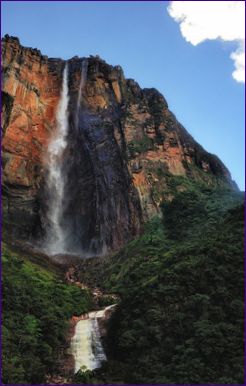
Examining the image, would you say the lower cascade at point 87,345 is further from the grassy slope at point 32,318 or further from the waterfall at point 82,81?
the waterfall at point 82,81

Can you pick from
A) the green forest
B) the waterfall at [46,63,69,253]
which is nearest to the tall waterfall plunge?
the waterfall at [46,63,69,253]

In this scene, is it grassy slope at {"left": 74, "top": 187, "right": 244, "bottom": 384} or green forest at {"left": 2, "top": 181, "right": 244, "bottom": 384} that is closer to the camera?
grassy slope at {"left": 74, "top": 187, "right": 244, "bottom": 384}

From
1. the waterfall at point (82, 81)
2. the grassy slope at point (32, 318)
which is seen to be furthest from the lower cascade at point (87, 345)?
the waterfall at point (82, 81)

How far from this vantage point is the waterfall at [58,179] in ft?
149

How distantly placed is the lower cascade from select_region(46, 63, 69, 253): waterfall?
19632mm

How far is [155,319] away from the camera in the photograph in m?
20.4

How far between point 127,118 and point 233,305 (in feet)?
106

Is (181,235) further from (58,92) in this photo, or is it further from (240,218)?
(58,92)

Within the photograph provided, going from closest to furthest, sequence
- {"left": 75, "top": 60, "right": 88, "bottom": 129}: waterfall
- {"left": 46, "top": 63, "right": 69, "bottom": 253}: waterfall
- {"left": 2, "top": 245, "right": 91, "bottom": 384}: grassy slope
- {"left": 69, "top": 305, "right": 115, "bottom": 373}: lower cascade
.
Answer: {"left": 2, "top": 245, "right": 91, "bottom": 384}: grassy slope < {"left": 69, "top": 305, "right": 115, "bottom": 373}: lower cascade < {"left": 46, "top": 63, "right": 69, "bottom": 253}: waterfall < {"left": 75, "top": 60, "right": 88, "bottom": 129}: waterfall

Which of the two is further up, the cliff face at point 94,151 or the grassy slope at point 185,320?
the cliff face at point 94,151

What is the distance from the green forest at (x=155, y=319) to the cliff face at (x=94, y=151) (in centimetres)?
1337

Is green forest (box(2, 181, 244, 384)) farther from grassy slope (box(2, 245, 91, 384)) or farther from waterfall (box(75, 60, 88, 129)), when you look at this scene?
waterfall (box(75, 60, 88, 129))

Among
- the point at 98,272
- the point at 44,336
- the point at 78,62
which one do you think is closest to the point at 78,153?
the point at 78,62

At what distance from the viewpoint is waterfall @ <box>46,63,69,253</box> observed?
45.3m
